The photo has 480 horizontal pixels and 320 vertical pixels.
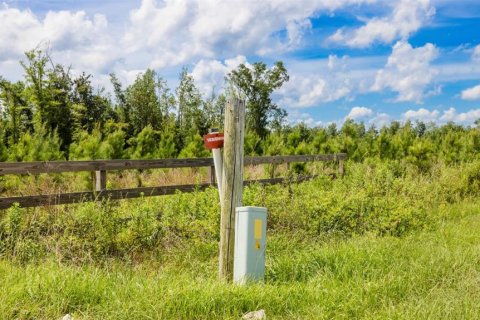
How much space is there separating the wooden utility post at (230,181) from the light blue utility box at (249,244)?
171mm

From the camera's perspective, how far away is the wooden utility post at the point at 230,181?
5117 millimetres

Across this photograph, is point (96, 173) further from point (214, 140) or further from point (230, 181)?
point (230, 181)

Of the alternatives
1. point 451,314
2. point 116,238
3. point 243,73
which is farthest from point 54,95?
point 451,314

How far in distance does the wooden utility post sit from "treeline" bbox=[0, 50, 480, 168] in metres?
8.77

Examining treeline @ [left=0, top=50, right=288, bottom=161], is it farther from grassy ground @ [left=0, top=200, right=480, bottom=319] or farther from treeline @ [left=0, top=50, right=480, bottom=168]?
grassy ground @ [left=0, top=200, right=480, bottom=319]

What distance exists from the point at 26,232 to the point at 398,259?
4.82 meters

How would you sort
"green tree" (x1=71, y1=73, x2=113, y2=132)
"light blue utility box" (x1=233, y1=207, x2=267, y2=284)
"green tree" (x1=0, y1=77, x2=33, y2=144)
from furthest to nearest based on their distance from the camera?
"green tree" (x1=71, y1=73, x2=113, y2=132) → "green tree" (x1=0, y1=77, x2=33, y2=144) → "light blue utility box" (x1=233, y1=207, x2=267, y2=284)

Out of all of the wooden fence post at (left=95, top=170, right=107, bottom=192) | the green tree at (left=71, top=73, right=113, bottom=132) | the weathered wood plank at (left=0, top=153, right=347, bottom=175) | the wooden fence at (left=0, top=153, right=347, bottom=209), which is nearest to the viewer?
the wooden fence at (left=0, top=153, right=347, bottom=209)

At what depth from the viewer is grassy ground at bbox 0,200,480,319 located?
13.0 feet

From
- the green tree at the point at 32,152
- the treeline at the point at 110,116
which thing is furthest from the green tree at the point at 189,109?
the green tree at the point at 32,152

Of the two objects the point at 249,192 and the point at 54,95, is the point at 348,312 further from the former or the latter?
the point at 54,95

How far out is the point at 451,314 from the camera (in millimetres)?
4109

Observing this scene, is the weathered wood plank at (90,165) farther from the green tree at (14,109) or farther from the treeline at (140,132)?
the green tree at (14,109)

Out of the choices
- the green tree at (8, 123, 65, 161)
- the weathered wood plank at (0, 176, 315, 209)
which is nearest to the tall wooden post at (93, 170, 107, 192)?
the weathered wood plank at (0, 176, 315, 209)
